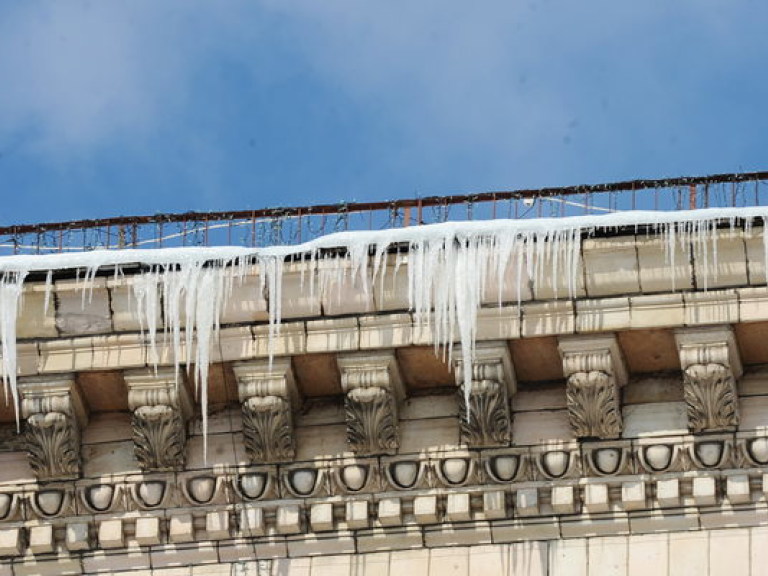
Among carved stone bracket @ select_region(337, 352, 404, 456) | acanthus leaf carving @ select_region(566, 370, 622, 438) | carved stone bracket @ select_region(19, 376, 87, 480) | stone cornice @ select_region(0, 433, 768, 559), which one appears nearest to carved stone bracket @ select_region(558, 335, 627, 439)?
acanthus leaf carving @ select_region(566, 370, 622, 438)

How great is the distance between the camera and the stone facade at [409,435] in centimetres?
2264

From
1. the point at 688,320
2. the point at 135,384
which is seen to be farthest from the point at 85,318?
the point at 688,320

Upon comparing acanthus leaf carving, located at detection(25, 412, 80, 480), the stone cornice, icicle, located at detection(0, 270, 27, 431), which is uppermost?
icicle, located at detection(0, 270, 27, 431)

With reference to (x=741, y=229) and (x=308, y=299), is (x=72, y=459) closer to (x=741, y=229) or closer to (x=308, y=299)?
(x=308, y=299)

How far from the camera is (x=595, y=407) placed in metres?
22.8

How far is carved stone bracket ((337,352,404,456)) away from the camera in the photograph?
Result: 23.0 meters

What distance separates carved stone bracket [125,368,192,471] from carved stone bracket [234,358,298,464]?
0.43 meters

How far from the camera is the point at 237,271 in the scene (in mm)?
23266

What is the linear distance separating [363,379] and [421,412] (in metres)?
0.47

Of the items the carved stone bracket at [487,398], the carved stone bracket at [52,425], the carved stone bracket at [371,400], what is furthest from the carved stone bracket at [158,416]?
the carved stone bracket at [487,398]

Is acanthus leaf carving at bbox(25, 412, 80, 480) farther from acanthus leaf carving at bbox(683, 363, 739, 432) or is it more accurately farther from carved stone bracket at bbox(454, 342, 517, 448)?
acanthus leaf carving at bbox(683, 363, 739, 432)

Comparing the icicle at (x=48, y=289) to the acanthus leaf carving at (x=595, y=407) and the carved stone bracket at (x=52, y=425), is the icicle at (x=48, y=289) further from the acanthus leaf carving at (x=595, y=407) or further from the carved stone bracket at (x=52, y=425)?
the acanthus leaf carving at (x=595, y=407)

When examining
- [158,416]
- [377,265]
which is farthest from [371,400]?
[158,416]

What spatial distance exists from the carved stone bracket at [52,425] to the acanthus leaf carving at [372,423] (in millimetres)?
1803
